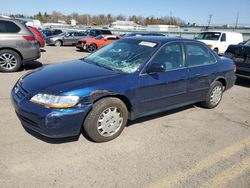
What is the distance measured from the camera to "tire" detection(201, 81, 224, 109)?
5.22 metres

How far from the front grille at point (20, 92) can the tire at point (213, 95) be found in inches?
144

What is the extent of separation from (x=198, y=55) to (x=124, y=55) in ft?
5.35

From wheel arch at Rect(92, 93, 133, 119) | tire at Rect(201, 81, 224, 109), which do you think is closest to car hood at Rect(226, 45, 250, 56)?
tire at Rect(201, 81, 224, 109)

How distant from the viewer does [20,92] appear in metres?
3.50

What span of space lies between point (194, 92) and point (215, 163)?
1.80m

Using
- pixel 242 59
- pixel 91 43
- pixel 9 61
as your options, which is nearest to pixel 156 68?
pixel 242 59

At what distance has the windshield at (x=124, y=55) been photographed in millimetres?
3934

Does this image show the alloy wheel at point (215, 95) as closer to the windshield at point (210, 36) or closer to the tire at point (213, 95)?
the tire at point (213, 95)

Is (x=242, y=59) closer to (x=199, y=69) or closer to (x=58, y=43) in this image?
(x=199, y=69)

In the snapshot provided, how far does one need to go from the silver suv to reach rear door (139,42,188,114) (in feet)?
17.7

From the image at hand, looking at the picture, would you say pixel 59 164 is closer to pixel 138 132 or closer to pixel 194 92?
pixel 138 132

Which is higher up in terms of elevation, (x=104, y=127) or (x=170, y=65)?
(x=170, y=65)

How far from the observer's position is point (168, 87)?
13.8 ft

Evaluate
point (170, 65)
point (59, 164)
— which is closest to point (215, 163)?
point (170, 65)
